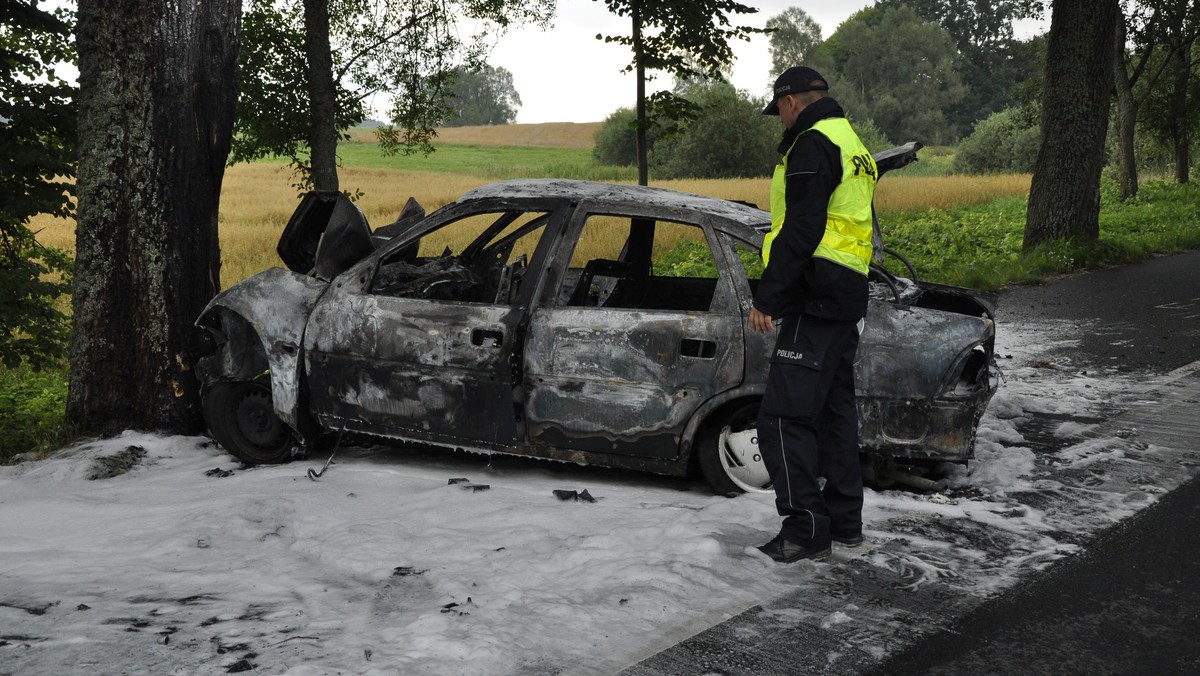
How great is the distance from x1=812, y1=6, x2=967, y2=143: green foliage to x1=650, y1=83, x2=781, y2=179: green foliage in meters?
35.4

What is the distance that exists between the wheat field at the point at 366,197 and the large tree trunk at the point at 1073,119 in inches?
222

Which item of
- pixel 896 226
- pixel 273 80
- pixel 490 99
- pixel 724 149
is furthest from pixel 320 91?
pixel 490 99

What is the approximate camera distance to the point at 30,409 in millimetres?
12281

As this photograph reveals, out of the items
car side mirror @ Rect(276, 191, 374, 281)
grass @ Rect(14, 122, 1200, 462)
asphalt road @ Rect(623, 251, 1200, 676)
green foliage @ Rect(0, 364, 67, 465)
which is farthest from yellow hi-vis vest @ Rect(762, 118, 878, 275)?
green foliage @ Rect(0, 364, 67, 465)

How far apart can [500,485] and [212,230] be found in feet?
9.15

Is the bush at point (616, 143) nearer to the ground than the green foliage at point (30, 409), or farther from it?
farther from it

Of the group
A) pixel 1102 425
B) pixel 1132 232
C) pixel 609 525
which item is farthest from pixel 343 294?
pixel 1132 232

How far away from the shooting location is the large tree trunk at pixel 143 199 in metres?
6.29

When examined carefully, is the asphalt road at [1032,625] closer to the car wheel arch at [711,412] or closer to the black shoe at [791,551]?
the black shoe at [791,551]

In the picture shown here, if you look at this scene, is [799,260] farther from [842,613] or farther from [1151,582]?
[1151,582]

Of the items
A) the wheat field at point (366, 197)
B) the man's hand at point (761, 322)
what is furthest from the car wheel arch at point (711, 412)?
the wheat field at point (366, 197)

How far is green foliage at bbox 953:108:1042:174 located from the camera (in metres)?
60.7

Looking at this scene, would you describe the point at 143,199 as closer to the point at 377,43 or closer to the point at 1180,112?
the point at 377,43

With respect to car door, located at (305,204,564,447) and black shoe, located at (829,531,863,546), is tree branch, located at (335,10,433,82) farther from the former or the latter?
black shoe, located at (829,531,863,546)
